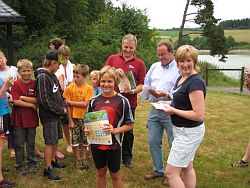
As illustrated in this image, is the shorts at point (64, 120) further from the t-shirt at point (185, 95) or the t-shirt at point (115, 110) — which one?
the t-shirt at point (185, 95)

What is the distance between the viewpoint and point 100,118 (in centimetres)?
361

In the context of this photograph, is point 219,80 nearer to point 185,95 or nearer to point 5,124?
point 5,124

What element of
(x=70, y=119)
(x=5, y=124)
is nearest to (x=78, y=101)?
(x=70, y=119)

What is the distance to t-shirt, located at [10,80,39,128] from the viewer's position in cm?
469

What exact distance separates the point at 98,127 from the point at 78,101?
1509 mm

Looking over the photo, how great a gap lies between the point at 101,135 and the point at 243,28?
41.5m

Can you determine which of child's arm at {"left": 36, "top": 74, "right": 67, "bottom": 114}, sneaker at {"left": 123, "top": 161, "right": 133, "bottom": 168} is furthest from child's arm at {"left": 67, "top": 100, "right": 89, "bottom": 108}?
sneaker at {"left": 123, "top": 161, "right": 133, "bottom": 168}

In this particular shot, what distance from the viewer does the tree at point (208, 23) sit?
99.7 ft

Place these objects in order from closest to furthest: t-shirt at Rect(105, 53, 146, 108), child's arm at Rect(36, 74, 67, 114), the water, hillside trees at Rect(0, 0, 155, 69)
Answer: child's arm at Rect(36, 74, 67, 114) → t-shirt at Rect(105, 53, 146, 108) → hillside trees at Rect(0, 0, 155, 69) → the water

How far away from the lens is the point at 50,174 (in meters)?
4.86

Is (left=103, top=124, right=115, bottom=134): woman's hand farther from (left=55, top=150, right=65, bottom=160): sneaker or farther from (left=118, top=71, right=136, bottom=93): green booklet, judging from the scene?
(left=55, top=150, right=65, bottom=160): sneaker

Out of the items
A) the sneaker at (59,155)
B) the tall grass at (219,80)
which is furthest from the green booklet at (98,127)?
the tall grass at (219,80)

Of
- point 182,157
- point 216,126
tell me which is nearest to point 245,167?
point 182,157

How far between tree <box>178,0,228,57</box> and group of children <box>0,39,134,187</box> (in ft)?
85.6
